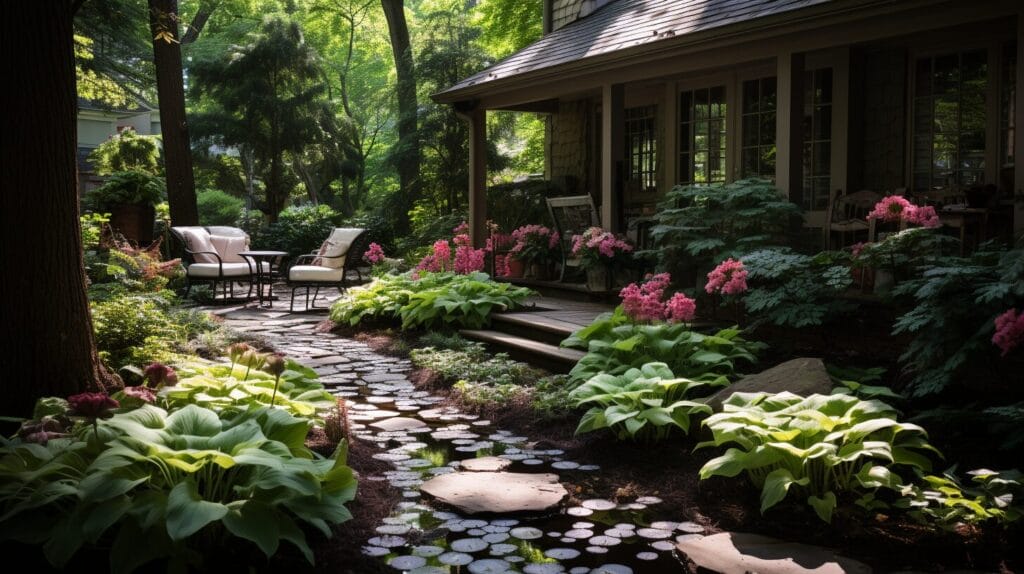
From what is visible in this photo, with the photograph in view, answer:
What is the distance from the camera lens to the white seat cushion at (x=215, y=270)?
37.1 feet

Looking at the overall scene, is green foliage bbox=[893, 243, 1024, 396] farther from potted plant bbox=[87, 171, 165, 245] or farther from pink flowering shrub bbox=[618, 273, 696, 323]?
potted plant bbox=[87, 171, 165, 245]

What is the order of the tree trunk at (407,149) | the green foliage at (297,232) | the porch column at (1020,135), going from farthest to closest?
the green foliage at (297,232) → the tree trunk at (407,149) → the porch column at (1020,135)

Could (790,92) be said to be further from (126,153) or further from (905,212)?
(126,153)

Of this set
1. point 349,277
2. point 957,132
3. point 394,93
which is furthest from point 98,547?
point 394,93

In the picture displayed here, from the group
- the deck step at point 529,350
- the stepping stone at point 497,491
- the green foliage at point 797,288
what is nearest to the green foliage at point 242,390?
the stepping stone at point 497,491

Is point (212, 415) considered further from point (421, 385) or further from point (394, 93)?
point (394, 93)

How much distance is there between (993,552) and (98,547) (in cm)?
304

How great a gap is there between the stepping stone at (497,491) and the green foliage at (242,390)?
0.75m

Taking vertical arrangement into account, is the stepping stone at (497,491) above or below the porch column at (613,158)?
below

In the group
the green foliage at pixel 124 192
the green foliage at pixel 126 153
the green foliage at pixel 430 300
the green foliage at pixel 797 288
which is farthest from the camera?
the green foliage at pixel 126 153

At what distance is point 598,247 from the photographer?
835cm

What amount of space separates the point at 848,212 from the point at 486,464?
5.41 meters

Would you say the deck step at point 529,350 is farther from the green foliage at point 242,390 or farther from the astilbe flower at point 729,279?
the green foliage at point 242,390

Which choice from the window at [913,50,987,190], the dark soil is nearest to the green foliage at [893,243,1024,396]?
the dark soil
